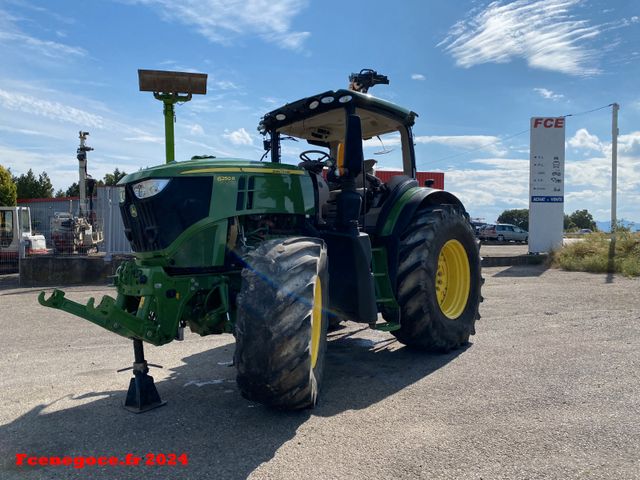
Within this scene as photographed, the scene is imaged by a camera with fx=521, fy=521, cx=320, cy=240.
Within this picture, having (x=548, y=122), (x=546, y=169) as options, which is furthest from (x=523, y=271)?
(x=548, y=122)

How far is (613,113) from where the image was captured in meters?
18.7

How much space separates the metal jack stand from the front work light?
116 cm

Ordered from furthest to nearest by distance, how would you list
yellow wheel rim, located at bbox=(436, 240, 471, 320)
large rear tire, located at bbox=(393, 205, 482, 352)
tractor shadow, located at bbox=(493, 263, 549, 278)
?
tractor shadow, located at bbox=(493, 263, 549, 278) → yellow wheel rim, located at bbox=(436, 240, 471, 320) → large rear tire, located at bbox=(393, 205, 482, 352)

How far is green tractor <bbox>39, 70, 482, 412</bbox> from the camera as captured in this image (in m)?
3.54

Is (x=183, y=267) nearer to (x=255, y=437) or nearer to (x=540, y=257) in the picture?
(x=255, y=437)

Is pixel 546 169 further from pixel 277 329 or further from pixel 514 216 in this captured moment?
pixel 514 216

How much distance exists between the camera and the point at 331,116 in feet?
18.4

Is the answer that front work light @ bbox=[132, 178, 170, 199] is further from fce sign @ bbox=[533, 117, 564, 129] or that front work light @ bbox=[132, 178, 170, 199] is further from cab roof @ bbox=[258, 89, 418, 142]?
fce sign @ bbox=[533, 117, 564, 129]

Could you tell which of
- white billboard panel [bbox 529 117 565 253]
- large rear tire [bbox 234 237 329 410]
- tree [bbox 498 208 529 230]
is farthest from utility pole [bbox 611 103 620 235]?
tree [bbox 498 208 529 230]

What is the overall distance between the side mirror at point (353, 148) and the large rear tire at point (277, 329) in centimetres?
146

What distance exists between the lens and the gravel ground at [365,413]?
3.13m

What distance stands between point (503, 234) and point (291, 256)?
35.2 m

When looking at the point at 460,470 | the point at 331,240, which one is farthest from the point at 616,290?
the point at 460,470

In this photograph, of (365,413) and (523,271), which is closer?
(365,413)
